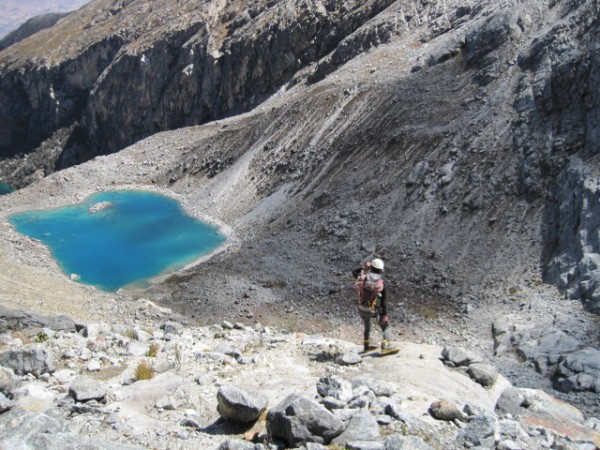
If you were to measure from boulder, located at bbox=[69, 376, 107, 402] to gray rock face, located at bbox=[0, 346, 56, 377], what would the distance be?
1671 mm

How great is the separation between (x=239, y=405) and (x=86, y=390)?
3001 mm

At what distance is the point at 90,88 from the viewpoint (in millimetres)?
90000

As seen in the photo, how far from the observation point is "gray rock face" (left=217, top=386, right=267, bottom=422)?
9516 millimetres

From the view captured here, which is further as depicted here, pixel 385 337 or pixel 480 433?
pixel 385 337

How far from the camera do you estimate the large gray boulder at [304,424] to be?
8.62m

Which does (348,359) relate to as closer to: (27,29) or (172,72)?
(172,72)

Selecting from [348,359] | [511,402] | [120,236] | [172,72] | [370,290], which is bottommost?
[120,236]

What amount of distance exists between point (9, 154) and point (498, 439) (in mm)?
100168

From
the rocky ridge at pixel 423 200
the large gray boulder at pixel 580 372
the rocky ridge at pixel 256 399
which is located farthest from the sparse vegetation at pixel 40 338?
the large gray boulder at pixel 580 372

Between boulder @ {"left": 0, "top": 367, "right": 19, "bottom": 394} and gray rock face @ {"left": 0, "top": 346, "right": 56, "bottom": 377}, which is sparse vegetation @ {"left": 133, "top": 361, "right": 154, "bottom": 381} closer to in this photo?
gray rock face @ {"left": 0, "top": 346, "right": 56, "bottom": 377}

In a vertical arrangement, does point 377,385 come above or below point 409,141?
below

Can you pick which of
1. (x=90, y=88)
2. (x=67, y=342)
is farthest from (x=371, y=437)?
(x=90, y=88)

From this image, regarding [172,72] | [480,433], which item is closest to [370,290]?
[480,433]

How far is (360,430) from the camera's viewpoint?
29.0ft
